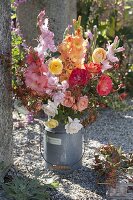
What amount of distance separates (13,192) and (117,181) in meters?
0.75

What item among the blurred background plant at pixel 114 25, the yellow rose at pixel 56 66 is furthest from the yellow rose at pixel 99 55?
the blurred background plant at pixel 114 25

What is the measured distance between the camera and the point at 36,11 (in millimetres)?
5105

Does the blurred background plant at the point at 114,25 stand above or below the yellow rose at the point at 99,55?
above

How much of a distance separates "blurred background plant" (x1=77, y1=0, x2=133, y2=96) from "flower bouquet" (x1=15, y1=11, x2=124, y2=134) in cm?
212

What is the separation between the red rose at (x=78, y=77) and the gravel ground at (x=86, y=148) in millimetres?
714

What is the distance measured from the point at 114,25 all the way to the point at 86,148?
209 cm

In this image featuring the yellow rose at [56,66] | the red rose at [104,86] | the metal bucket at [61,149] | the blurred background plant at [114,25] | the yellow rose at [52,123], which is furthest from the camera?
the blurred background plant at [114,25]

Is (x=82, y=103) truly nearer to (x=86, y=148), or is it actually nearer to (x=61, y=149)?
(x=61, y=149)

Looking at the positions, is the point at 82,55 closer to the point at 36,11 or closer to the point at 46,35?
the point at 46,35

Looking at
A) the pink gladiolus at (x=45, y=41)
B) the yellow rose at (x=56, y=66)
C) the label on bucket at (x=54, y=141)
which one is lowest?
the label on bucket at (x=54, y=141)

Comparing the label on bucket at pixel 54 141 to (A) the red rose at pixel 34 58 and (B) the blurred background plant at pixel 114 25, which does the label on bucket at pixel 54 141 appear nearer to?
(A) the red rose at pixel 34 58

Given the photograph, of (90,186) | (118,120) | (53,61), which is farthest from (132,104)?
(53,61)

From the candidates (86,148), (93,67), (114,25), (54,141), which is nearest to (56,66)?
(93,67)

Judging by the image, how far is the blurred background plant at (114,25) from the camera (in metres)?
5.98
